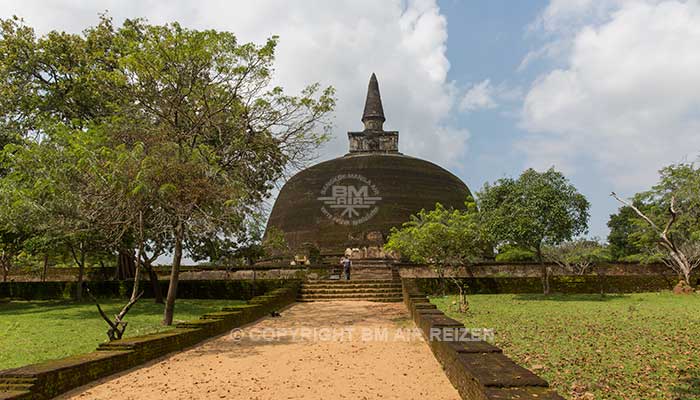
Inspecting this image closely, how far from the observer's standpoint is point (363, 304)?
17.2 m

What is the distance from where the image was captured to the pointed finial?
47.0 metres

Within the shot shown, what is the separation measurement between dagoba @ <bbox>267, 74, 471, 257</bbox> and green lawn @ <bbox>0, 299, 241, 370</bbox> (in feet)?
50.6

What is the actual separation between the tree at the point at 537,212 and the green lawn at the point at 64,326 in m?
12.0

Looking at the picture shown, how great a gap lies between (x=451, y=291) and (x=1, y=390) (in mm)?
19115

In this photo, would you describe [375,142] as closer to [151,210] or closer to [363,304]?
[363,304]

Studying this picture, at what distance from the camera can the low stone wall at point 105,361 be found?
18.2ft

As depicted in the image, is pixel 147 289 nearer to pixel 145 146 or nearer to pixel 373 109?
pixel 145 146

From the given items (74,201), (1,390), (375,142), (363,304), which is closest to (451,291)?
(363,304)

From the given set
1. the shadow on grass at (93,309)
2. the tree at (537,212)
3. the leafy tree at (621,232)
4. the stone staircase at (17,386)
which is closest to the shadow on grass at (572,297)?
the tree at (537,212)

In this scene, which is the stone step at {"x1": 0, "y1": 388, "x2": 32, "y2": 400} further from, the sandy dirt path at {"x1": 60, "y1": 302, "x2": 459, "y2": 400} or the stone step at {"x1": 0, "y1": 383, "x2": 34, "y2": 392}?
the sandy dirt path at {"x1": 60, "y1": 302, "x2": 459, "y2": 400}

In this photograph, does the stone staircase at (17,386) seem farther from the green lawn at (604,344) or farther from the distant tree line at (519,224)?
the distant tree line at (519,224)

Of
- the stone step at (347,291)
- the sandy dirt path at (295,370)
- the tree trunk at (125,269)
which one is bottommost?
the sandy dirt path at (295,370)

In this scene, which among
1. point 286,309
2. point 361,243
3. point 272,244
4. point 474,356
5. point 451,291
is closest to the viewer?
point 474,356

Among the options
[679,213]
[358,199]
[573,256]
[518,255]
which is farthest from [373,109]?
[679,213]
